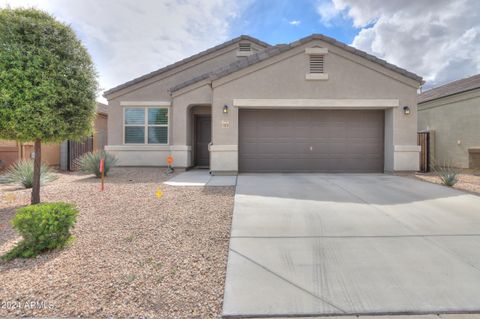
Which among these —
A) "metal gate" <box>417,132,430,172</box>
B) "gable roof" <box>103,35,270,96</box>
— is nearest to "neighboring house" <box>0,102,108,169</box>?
"gable roof" <box>103,35,270,96</box>

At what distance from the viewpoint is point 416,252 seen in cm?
377

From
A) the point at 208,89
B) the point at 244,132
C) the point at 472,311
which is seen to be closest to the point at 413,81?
the point at 244,132

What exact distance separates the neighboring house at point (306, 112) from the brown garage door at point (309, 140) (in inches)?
1.6

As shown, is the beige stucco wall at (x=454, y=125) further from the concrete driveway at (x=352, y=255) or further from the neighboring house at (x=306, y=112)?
the concrete driveway at (x=352, y=255)

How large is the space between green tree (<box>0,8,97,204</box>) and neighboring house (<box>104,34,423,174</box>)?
204 inches

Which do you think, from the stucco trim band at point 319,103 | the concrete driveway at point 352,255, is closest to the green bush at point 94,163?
the stucco trim band at point 319,103

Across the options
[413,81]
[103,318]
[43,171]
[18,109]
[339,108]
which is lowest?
[103,318]

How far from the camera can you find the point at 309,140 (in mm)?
10891

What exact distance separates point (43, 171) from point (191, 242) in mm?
7354

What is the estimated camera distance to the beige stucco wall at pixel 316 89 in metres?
10.2

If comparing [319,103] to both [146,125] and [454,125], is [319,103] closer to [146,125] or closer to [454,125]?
[146,125]

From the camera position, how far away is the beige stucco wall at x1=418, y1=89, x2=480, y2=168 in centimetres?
1280

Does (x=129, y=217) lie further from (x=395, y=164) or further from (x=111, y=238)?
(x=395, y=164)

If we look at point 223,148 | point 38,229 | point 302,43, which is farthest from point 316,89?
point 38,229
